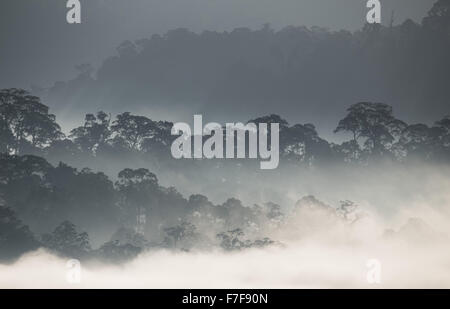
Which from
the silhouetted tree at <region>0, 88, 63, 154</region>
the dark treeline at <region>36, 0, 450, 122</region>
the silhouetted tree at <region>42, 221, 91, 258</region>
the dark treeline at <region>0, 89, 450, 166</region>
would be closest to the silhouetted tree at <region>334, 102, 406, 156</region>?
the dark treeline at <region>0, 89, 450, 166</region>

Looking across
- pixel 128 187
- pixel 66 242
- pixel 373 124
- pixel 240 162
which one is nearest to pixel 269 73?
pixel 240 162

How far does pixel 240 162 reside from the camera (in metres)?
114

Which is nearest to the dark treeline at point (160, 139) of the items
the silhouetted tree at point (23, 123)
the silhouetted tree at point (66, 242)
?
the silhouetted tree at point (23, 123)

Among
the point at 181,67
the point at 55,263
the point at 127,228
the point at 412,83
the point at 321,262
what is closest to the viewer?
the point at 55,263

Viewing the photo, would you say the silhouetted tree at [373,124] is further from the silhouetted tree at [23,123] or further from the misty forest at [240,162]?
the silhouetted tree at [23,123]

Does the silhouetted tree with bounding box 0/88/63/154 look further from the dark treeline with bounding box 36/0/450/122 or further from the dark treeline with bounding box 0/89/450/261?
the dark treeline with bounding box 36/0/450/122

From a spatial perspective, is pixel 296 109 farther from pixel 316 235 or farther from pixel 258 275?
pixel 258 275

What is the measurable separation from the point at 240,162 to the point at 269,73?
7474cm

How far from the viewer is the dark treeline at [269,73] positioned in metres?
170

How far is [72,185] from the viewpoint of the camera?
83938 mm

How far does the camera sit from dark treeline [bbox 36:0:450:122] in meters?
170
